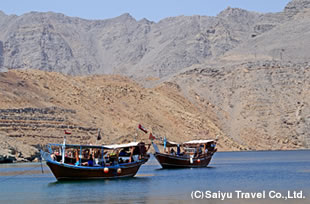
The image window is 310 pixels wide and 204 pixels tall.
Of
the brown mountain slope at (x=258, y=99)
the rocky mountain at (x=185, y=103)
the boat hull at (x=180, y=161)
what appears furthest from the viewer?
the brown mountain slope at (x=258, y=99)

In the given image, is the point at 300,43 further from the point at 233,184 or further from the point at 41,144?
the point at 233,184

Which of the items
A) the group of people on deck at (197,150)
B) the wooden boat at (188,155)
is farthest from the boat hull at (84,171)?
the group of people on deck at (197,150)

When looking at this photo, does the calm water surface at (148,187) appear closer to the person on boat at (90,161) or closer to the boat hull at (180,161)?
the person on boat at (90,161)

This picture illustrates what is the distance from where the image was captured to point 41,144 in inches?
3533

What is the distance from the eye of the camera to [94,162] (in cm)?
4850

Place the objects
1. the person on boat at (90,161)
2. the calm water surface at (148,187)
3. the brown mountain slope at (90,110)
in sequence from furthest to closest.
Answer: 1. the brown mountain slope at (90,110)
2. the person on boat at (90,161)
3. the calm water surface at (148,187)

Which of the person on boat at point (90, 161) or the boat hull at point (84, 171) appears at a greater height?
the person on boat at point (90, 161)

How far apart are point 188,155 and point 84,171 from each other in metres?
20.5

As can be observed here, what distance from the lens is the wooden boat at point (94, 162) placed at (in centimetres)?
4650

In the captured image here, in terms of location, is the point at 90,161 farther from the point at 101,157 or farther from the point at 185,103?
the point at 185,103

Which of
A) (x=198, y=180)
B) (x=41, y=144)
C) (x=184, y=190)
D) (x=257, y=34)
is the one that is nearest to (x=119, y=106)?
(x=41, y=144)

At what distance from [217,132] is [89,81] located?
2874cm

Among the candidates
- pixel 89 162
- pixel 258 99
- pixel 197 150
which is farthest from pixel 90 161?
pixel 258 99

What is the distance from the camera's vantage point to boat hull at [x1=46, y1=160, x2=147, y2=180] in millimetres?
46469
